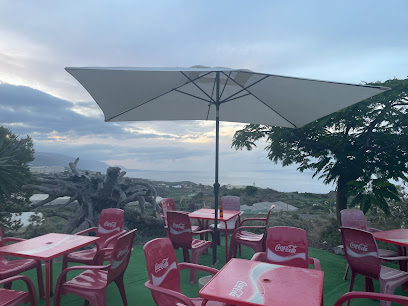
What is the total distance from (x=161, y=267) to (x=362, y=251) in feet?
7.65

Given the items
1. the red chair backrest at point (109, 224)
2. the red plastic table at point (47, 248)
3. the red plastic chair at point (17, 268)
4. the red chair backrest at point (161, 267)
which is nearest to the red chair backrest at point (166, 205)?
the red chair backrest at point (109, 224)

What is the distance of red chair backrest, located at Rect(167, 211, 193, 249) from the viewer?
14.4 ft

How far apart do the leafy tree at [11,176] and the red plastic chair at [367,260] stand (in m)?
6.10

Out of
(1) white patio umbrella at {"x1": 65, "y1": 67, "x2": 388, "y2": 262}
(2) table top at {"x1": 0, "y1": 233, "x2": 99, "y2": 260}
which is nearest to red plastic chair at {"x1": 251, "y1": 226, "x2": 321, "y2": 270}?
(1) white patio umbrella at {"x1": 65, "y1": 67, "x2": 388, "y2": 262}

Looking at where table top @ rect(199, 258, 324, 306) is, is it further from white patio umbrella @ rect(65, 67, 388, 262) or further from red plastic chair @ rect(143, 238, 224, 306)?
white patio umbrella @ rect(65, 67, 388, 262)

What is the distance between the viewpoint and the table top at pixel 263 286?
212cm

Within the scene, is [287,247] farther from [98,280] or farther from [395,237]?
[98,280]

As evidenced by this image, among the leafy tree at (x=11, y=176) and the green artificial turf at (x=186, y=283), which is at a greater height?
the leafy tree at (x=11, y=176)

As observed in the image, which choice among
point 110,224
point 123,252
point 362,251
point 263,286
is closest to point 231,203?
point 110,224

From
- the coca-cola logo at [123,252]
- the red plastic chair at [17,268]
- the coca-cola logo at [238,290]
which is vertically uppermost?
the coca-cola logo at [238,290]

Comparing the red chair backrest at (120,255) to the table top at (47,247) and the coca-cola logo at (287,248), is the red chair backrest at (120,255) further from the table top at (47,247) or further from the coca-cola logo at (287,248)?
the coca-cola logo at (287,248)

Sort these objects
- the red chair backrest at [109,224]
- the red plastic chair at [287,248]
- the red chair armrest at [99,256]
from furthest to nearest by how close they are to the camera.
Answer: the red chair backrest at [109,224], the red chair armrest at [99,256], the red plastic chair at [287,248]

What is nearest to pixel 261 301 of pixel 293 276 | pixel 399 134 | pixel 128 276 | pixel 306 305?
pixel 306 305

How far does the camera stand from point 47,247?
11.5ft
